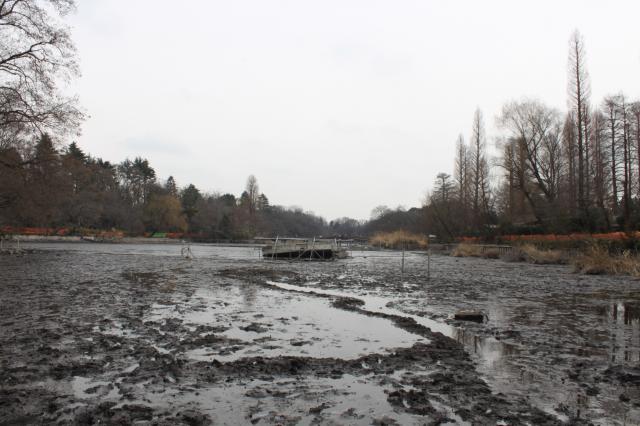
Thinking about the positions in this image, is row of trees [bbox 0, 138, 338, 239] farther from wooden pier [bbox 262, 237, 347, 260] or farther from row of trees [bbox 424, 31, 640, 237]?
row of trees [bbox 424, 31, 640, 237]

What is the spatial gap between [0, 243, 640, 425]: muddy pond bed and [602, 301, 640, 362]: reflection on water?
4cm

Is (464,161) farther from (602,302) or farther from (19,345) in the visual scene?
(19,345)

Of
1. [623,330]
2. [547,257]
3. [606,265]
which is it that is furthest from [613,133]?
[623,330]

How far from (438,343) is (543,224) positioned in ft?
140

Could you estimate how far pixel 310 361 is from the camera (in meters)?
6.00

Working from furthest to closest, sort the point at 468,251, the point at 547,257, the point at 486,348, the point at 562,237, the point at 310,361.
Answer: the point at 468,251 → the point at 562,237 → the point at 547,257 → the point at 486,348 → the point at 310,361

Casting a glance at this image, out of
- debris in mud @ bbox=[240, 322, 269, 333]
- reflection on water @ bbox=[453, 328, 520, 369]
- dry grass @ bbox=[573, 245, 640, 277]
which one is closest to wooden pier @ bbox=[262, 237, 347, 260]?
dry grass @ bbox=[573, 245, 640, 277]

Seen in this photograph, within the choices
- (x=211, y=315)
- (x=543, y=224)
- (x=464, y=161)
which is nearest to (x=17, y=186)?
(x=211, y=315)

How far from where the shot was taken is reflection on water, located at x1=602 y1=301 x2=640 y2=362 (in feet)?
22.1

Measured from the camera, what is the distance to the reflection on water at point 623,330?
6.74 m

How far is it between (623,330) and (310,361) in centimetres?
648

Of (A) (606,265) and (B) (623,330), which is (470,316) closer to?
(B) (623,330)

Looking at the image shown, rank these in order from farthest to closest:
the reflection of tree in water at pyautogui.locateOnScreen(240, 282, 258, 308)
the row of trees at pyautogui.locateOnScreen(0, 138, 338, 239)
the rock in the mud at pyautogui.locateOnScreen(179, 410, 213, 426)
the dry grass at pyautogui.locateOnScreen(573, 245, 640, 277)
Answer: the row of trees at pyautogui.locateOnScreen(0, 138, 338, 239), the dry grass at pyautogui.locateOnScreen(573, 245, 640, 277), the reflection of tree in water at pyautogui.locateOnScreen(240, 282, 258, 308), the rock in the mud at pyautogui.locateOnScreen(179, 410, 213, 426)

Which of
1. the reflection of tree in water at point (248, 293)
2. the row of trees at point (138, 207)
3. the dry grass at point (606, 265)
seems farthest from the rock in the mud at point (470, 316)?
the row of trees at point (138, 207)
